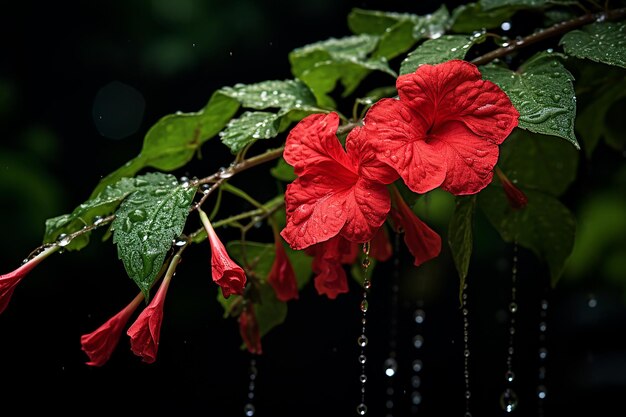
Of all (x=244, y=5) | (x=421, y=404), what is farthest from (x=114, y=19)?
(x=421, y=404)

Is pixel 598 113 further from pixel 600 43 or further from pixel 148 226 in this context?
pixel 148 226

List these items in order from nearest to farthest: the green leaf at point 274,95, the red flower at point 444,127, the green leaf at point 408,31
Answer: the red flower at point 444,127, the green leaf at point 274,95, the green leaf at point 408,31

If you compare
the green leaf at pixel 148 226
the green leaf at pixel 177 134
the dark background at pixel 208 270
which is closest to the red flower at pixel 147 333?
the green leaf at pixel 148 226

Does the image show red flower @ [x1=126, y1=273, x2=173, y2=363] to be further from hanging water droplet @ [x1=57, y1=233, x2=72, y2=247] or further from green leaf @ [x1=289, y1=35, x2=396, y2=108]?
green leaf @ [x1=289, y1=35, x2=396, y2=108]

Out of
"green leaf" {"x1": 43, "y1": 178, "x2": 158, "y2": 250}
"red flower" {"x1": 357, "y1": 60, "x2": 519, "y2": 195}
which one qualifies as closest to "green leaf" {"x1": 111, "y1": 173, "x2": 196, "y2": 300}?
"green leaf" {"x1": 43, "y1": 178, "x2": 158, "y2": 250}

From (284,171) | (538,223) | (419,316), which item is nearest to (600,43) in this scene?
(538,223)

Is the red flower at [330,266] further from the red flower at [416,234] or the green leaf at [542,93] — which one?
the green leaf at [542,93]
